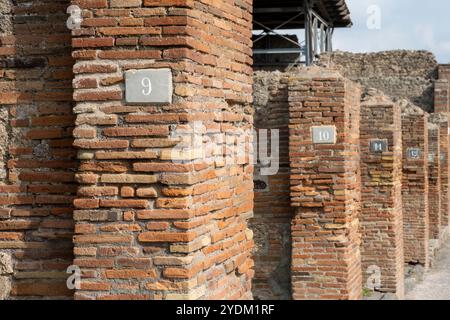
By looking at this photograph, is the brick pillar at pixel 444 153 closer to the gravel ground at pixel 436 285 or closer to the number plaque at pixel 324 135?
the gravel ground at pixel 436 285

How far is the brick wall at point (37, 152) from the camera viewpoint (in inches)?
164

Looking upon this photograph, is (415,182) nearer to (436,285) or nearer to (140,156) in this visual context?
(436,285)

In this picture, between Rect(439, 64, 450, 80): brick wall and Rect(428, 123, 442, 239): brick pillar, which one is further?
Rect(439, 64, 450, 80): brick wall

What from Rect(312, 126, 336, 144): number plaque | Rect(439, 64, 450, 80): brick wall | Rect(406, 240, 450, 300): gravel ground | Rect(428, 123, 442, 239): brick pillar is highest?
Rect(439, 64, 450, 80): brick wall

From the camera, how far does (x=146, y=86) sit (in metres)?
3.79

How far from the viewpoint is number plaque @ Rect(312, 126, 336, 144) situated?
7.79 meters

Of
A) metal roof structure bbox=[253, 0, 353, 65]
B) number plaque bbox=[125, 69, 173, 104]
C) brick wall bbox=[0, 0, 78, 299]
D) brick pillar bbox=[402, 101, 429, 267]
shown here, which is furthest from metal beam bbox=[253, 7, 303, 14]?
number plaque bbox=[125, 69, 173, 104]

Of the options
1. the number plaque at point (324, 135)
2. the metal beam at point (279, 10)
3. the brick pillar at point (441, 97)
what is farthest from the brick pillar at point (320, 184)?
the brick pillar at point (441, 97)

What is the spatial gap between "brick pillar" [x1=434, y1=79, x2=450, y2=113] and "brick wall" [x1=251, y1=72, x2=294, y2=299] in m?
14.8

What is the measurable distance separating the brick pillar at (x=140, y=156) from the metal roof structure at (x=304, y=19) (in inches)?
545

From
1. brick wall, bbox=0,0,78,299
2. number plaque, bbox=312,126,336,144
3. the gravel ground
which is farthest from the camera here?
the gravel ground

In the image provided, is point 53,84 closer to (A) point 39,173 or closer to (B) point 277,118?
(A) point 39,173

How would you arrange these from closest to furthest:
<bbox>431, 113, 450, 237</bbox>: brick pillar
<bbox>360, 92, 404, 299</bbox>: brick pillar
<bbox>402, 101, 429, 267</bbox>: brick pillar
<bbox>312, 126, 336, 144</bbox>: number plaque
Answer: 1. <bbox>312, 126, 336, 144</bbox>: number plaque
2. <bbox>360, 92, 404, 299</bbox>: brick pillar
3. <bbox>402, 101, 429, 267</bbox>: brick pillar
4. <bbox>431, 113, 450, 237</bbox>: brick pillar

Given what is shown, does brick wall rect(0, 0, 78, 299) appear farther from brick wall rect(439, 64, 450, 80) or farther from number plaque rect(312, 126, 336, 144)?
brick wall rect(439, 64, 450, 80)
